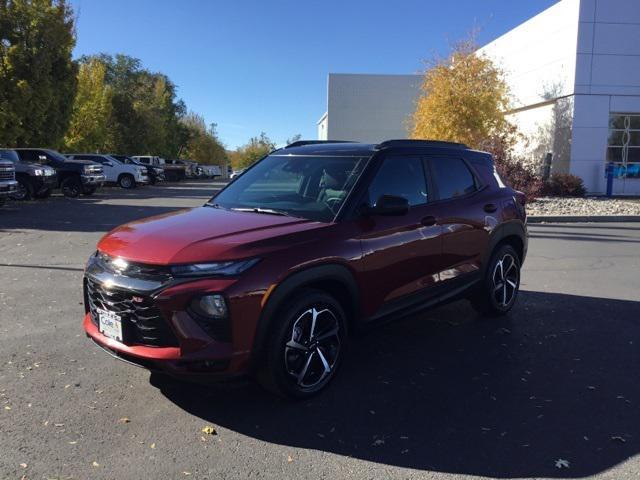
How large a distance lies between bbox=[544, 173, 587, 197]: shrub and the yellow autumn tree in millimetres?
3200

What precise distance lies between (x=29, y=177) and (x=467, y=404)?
61.7ft

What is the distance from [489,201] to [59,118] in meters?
25.9

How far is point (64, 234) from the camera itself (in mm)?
11672

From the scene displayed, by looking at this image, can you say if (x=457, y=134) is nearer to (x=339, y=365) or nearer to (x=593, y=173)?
(x=593, y=173)

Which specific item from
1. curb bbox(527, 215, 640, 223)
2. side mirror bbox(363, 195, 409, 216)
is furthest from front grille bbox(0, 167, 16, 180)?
curb bbox(527, 215, 640, 223)

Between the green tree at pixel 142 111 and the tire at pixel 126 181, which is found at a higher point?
the green tree at pixel 142 111

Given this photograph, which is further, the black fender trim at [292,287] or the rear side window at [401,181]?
the rear side window at [401,181]

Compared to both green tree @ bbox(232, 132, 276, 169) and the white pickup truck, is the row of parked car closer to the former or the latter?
the white pickup truck

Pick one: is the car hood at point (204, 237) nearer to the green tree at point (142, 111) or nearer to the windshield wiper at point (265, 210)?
the windshield wiper at point (265, 210)

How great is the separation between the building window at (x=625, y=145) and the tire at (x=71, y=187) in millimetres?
22180

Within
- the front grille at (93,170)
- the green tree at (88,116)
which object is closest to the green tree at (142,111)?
the green tree at (88,116)

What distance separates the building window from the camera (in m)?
23.0

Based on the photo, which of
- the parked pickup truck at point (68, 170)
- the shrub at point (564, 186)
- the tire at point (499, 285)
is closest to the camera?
the tire at point (499, 285)

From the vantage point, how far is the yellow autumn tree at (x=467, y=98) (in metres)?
23.3
